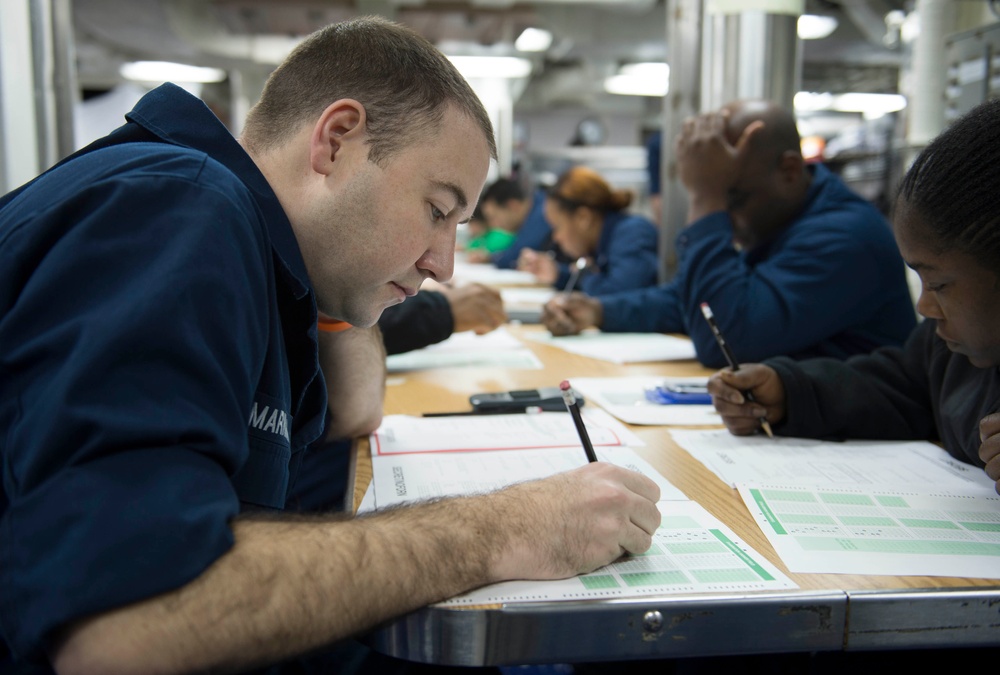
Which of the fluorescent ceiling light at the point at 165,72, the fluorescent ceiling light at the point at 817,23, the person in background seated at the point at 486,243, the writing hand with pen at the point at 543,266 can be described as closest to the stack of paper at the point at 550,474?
the writing hand with pen at the point at 543,266

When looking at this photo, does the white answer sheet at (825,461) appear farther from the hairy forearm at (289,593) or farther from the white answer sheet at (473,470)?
the hairy forearm at (289,593)

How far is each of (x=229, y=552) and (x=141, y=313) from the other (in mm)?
190

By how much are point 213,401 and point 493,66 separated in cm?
754

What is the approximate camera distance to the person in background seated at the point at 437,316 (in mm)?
1875

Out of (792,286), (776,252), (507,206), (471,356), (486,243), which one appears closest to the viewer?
(792,286)

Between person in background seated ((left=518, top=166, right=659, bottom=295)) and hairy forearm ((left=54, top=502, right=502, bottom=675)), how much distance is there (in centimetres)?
265

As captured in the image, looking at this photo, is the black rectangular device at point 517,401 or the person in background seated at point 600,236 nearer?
the black rectangular device at point 517,401

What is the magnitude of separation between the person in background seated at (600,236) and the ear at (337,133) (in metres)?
2.50

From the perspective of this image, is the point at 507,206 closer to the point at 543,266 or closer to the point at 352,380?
the point at 543,266

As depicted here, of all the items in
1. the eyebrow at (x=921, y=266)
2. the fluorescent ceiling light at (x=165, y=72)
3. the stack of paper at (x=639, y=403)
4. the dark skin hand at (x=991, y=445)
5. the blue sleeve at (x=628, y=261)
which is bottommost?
the blue sleeve at (x=628, y=261)

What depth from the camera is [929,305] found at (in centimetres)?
105

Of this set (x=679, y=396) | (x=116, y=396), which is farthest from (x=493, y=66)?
(x=116, y=396)

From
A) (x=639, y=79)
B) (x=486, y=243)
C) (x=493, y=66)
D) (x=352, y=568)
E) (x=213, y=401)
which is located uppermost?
(x=493, y=66)

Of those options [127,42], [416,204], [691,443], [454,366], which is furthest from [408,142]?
[127,42]
